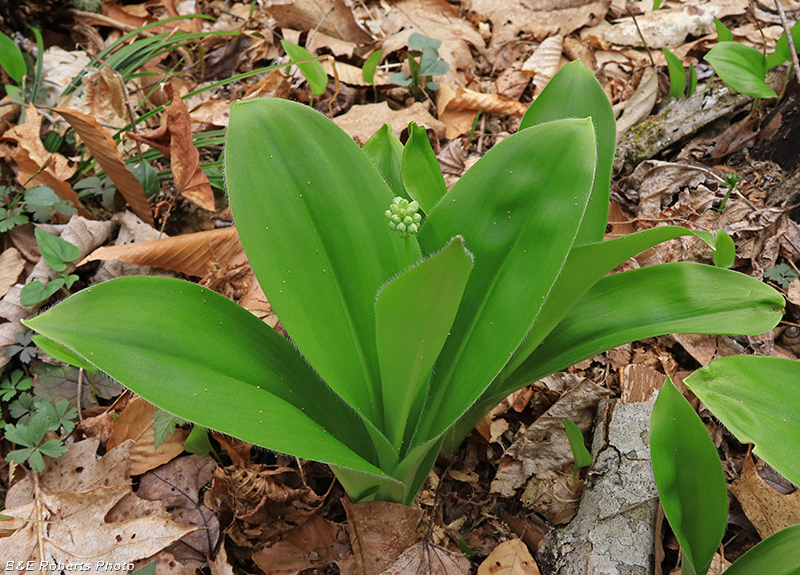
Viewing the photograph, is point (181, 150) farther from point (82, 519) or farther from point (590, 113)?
point (590, 113)

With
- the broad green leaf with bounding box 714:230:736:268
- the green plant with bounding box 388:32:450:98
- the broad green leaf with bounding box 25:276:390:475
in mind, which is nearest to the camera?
the broad green leaf with bounding box 25:276:390:475

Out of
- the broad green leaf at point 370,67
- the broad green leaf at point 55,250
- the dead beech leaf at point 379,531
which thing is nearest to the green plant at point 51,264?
the broad green leaf at point 55,250

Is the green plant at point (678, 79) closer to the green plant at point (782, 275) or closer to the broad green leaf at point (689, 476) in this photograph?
the green plant at point (782, 275)

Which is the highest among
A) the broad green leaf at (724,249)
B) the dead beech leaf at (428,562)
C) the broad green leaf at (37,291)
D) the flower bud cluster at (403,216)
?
the flower bud cluster at (403,216)

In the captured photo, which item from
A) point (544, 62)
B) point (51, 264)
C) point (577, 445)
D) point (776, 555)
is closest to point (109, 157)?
point (51, 264)

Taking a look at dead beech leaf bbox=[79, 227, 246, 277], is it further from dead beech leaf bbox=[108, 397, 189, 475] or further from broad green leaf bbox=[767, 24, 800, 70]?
broad green leaf bbox=[767, 24, 800, 70]

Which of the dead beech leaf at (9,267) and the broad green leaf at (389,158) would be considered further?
the dead beech leaf at (9,267)

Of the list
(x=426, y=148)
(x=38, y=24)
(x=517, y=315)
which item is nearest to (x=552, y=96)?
(x=426, y=148)

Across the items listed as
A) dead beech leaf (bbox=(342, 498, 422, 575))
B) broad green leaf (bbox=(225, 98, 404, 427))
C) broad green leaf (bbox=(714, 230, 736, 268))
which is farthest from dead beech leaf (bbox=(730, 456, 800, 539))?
broad green leaf (bbox=(225, 98, 404, 427))
